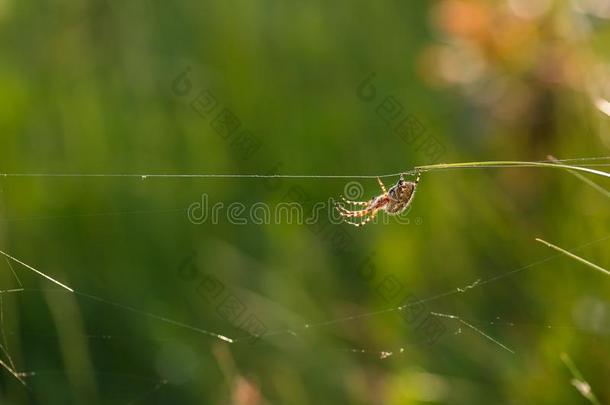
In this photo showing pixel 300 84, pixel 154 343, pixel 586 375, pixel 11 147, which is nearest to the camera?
pixel 586 375

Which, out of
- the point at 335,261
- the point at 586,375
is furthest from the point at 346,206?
the point at 586,375

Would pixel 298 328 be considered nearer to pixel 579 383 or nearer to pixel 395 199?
pixel 395 199

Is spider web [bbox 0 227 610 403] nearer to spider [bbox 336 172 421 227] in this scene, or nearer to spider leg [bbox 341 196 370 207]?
spider [bbox 336 172 421 227]

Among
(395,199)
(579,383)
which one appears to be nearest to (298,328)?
(395,199)

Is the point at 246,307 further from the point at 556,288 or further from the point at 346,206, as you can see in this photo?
the point at 556,288

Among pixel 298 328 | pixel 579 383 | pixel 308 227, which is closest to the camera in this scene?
pixel 579 383

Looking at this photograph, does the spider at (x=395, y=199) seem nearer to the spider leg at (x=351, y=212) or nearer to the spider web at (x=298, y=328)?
the spider leg at (x=351, y=212)

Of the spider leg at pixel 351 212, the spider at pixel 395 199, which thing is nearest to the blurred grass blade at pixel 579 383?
the spider at pixel 395 199

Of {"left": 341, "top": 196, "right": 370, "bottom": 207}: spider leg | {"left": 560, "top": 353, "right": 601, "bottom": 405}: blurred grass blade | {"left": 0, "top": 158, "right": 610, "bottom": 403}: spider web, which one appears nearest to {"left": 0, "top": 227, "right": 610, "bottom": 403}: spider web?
{"left": 0, "top": 158, "right": 610, "bottom": 403}: spider web
